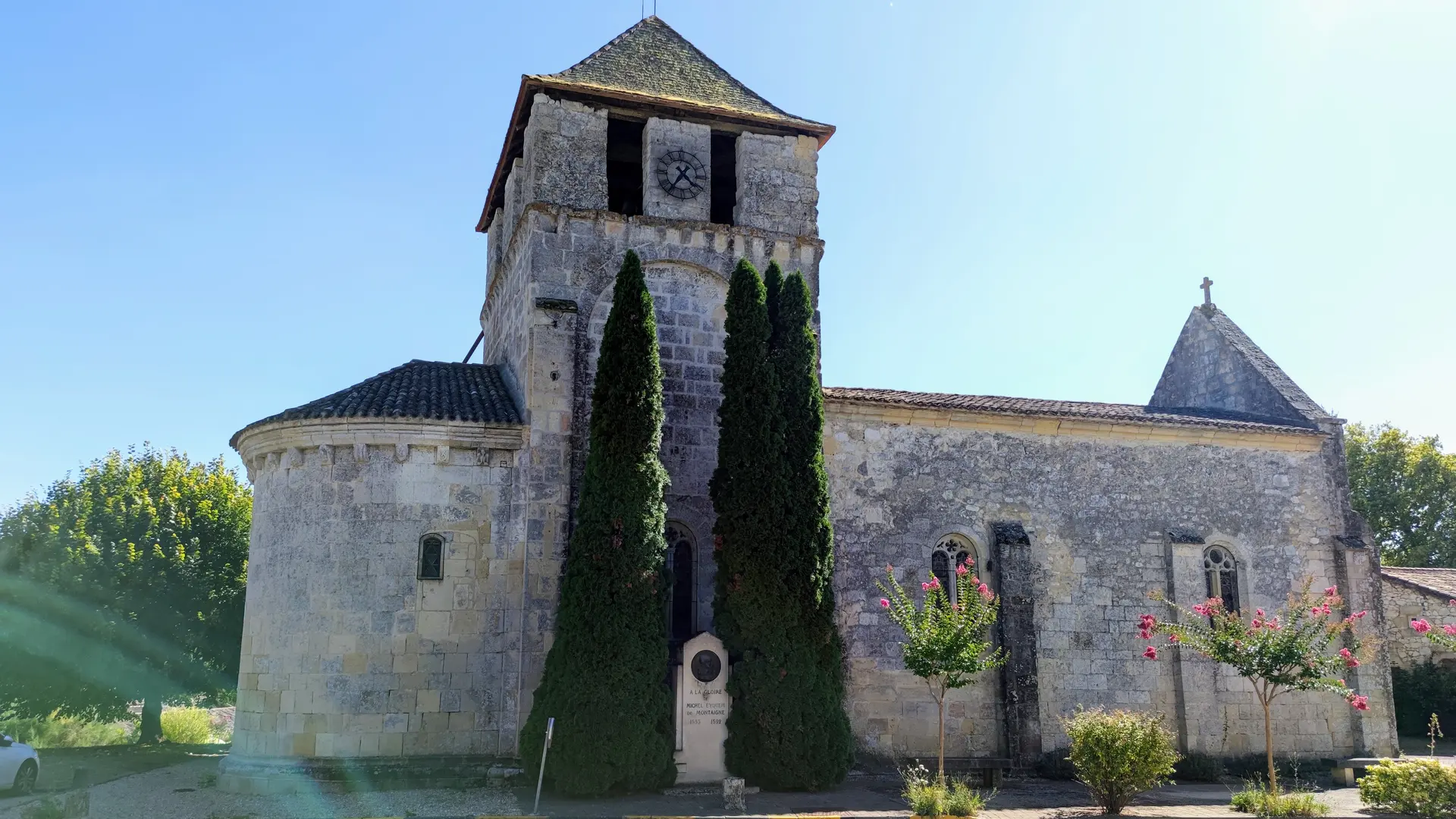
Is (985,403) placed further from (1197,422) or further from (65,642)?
(65,642)

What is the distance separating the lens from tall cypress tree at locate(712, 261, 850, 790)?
15.2 m

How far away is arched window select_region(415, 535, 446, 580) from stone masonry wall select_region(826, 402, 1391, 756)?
6743 mm

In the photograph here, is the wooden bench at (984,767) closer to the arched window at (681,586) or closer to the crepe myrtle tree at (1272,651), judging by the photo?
the crepe myrtle tree at (1272,651)

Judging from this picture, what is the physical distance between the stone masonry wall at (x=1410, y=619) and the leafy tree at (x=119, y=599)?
26578 millimetres

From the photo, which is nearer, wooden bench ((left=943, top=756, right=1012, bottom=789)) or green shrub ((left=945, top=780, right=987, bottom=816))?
green shrub ((left=945, top=780, right=987, bottom=816))

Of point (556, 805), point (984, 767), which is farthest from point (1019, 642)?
point (556, 805)

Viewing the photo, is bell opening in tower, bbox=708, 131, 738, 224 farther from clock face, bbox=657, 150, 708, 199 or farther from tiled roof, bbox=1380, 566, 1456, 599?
tiled roof, bbox=1380, 566, 1456, 599

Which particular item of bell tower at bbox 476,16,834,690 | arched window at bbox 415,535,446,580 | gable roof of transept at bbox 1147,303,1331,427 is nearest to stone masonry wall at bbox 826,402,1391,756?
gable roof of transept at bbox 1147,303,1331,427

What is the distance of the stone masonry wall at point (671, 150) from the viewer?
18641 mm

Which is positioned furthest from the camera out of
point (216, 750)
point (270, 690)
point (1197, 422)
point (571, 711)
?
point (216, 750)

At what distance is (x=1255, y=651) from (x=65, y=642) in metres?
23.7

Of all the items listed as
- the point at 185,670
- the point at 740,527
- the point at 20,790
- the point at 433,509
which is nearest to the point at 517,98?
the point at 433,509

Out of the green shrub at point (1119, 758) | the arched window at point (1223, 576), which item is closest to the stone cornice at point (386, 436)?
the green shrub at point (1119, 758)

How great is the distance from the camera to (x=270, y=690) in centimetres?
1562
